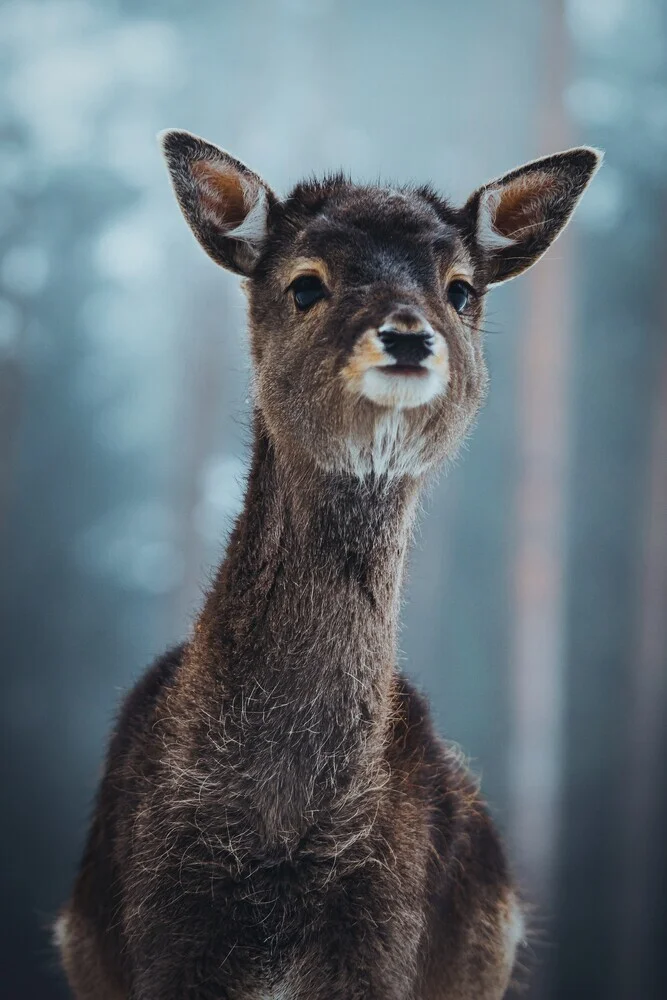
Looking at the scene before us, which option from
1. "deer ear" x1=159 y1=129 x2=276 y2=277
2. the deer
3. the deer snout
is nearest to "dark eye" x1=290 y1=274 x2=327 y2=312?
the deer

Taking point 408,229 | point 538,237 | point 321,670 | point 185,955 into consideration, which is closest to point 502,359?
point 538,237

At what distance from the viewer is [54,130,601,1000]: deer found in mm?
1693

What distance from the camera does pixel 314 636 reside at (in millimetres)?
1787

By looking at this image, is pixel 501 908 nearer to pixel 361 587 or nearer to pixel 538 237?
pixel 361 587

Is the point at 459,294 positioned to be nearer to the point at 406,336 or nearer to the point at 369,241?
the point at 369,241

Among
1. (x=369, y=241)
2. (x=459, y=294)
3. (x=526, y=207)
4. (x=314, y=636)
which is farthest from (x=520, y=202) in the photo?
(x=314, y=636)

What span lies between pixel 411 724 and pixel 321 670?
0.33 meters

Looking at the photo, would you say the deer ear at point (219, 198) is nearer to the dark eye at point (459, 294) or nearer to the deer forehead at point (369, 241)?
the deer forehead at point (369, 241)

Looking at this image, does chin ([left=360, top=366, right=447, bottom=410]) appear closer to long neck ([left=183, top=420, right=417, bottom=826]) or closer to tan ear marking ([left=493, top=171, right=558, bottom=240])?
long neck ([left=183, top=420, right=417, bottom=826])

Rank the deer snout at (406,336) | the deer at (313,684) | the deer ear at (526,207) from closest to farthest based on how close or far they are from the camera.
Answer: the deer snout at (406,336)
the deer at (313,684)
the deer ear at (526,207)

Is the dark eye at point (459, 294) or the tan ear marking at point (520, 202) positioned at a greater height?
the tan ear marking at point (520, 202)

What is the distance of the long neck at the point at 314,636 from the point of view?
1.77 m

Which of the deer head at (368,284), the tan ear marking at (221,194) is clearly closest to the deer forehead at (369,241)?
the deer head at (368,284)

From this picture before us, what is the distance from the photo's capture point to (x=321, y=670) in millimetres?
1784
